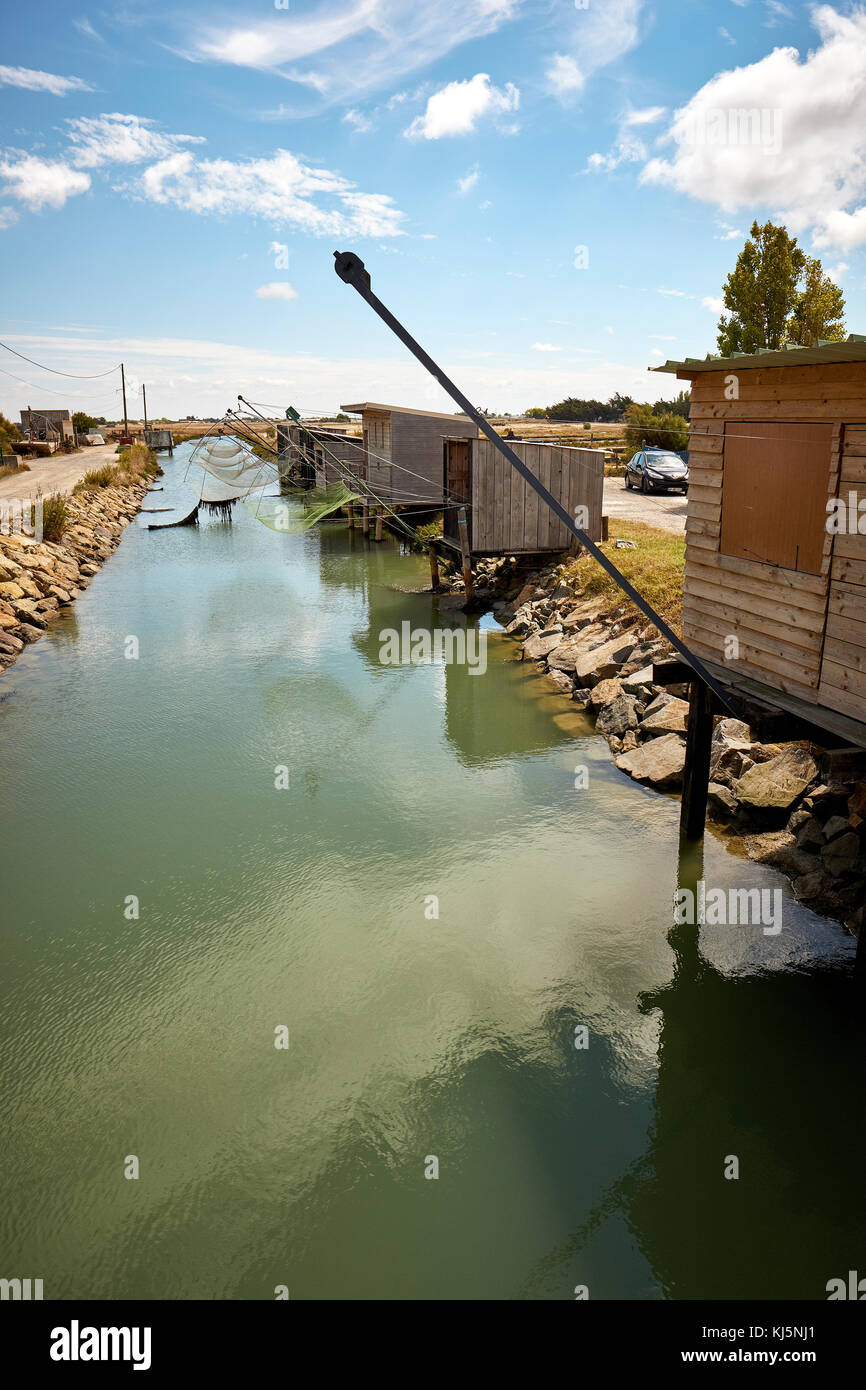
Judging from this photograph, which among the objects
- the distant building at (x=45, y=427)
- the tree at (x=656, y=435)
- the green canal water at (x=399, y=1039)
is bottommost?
the green canal water at (x=399, y=1039)

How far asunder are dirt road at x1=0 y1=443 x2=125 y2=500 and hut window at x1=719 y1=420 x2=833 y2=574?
105 feet

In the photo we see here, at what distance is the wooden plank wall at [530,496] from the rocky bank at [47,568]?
38.2 ft

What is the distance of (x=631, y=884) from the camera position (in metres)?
10.4

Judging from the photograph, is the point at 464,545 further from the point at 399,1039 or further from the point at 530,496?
the point at 399,1039

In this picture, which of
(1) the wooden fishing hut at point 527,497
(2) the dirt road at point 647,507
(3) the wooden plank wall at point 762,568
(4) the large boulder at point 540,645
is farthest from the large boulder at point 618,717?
(2) the dirt road at point 647,507

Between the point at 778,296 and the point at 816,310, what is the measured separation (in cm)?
169

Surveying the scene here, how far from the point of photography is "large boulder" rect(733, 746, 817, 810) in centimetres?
1088

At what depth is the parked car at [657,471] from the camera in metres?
29.5

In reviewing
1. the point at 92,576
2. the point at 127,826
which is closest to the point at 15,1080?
the point at 127,826

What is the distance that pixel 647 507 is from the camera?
26094 mm

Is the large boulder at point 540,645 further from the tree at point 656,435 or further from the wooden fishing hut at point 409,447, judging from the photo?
the tree at point 656,435
